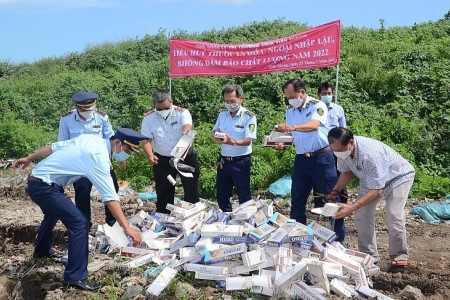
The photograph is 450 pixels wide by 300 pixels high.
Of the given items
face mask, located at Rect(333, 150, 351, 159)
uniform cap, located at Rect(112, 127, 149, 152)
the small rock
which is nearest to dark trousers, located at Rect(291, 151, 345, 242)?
face mask, located at Rect(333, 150, 351, 159)

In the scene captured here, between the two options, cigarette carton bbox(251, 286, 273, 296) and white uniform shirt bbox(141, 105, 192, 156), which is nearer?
cigarette carton bbox(251, 286, 273, 296)

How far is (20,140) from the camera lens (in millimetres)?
13344

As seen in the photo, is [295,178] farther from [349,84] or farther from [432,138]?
[349,84]

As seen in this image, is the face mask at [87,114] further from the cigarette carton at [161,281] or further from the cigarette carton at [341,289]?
the cigarette carton at [341,289]

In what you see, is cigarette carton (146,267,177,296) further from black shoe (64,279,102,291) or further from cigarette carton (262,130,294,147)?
cigarette carton (262,130,294,147)

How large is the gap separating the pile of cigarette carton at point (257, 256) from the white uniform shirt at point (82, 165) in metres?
0.93

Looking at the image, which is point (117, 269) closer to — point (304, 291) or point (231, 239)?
point (231, 239)

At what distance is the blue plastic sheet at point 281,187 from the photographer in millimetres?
8547

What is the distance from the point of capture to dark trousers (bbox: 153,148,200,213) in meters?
6.76

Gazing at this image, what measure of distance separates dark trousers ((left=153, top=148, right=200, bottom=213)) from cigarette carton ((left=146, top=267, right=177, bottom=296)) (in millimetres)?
2191

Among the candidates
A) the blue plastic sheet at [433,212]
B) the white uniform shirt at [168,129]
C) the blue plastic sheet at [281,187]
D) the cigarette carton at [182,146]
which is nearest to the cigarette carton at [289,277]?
the cigarette carton at [182,146]

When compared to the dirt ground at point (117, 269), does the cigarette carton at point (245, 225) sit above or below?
above

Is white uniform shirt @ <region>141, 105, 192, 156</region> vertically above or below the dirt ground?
above

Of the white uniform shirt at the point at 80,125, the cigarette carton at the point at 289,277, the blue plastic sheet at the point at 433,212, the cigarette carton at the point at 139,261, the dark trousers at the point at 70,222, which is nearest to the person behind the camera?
the cigarette carton at the point at 289,277
